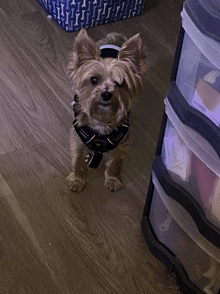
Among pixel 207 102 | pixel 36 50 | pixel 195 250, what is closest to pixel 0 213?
pixel 195 250

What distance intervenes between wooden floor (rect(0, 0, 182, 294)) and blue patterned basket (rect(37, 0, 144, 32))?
3.6 inches

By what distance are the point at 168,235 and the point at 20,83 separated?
1253 millimetres

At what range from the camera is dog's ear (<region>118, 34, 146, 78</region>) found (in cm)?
144

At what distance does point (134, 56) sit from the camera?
1491 mm

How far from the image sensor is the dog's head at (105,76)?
146 centimetres

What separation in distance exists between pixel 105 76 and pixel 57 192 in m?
0.57

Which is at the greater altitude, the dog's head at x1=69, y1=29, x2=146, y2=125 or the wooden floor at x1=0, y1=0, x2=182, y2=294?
the dog's head at x1=69, y1=29, x2=146, y2=125

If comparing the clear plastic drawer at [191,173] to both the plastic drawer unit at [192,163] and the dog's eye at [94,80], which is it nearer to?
the plastic drawer unit at [192,163]

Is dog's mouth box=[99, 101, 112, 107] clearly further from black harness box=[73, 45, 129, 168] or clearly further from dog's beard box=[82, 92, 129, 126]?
black harness box=[73, 45, 129, 168]

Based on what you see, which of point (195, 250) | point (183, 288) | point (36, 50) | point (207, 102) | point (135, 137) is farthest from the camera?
point (36, 50)

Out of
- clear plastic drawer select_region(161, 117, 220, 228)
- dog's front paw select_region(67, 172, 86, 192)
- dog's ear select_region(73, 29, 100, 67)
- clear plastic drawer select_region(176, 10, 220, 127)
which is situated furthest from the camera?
dog's front paw select_region(67, 172, 86, 192)

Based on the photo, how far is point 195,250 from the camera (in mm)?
1280

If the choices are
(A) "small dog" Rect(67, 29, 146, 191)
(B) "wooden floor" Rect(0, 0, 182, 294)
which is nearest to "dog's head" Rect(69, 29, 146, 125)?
(A) "small dog" Rect(67, 29, 146, 191)

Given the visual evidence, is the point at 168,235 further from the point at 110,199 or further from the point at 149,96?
the point at 149,96
